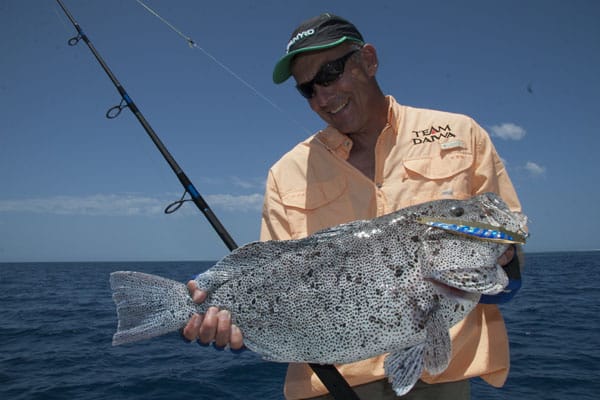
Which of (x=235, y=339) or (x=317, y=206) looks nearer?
(x=235, y=339)

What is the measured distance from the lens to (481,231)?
265 cm

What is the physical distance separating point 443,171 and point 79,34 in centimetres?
714

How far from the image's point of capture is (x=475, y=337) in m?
3.04

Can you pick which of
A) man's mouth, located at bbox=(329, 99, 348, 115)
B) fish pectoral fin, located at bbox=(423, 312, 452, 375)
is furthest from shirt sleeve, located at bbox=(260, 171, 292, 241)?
fish pectoral fin, located at bbox=(423, 312, 452, 375)

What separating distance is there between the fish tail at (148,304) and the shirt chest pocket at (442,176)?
1.85 meters

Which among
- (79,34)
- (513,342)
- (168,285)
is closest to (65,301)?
(79,34)

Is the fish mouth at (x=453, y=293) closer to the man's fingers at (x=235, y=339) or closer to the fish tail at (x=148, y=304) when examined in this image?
the man's fingers at (x=235, y=339)

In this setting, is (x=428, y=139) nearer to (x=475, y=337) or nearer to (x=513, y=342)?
(x=475, y=337)

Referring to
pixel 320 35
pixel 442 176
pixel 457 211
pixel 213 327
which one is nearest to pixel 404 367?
pixel 457 211

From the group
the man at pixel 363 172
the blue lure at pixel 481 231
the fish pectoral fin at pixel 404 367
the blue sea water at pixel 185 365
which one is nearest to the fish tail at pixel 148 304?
the man at pixel 363 172

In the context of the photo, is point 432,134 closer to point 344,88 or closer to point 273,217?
point 344,88

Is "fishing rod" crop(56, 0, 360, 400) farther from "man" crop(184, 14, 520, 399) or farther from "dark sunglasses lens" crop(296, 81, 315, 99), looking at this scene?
"dark sunglasses lens" crop(296, 81, 315, 99)

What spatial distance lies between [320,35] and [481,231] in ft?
6.31

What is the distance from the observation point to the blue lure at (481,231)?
265 cm
